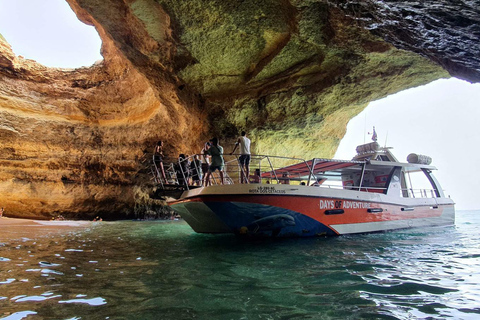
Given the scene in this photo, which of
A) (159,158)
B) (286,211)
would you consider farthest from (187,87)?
(286,211)

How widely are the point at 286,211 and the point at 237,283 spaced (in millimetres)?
3350

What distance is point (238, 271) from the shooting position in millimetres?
3504

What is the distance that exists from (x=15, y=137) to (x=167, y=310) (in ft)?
49.4

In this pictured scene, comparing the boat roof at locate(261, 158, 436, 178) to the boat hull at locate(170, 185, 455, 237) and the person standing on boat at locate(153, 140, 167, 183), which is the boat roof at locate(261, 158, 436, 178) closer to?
the boat hull at locate(170, 185, 455, 237)

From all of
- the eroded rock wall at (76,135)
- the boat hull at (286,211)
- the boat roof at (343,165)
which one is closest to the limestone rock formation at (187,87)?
the eroded rock wall at (76,135)

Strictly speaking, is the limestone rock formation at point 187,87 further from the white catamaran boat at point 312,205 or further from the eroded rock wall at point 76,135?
the white catamaran boat at point 312,205

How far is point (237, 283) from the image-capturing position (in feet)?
9.83

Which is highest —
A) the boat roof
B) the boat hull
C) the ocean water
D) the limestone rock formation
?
the limestone rock formation

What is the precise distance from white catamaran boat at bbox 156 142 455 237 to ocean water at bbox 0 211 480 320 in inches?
47.9

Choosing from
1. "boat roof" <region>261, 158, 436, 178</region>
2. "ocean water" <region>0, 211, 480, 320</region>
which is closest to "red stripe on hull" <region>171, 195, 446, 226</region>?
"boat roof" <region>261, 158, 436, 178</region>

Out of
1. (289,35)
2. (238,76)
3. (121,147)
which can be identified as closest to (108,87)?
(121,147)

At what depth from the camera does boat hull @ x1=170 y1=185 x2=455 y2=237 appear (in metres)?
5.98

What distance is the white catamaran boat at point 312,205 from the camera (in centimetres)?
602

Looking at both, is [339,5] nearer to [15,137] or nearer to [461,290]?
[461,290]
